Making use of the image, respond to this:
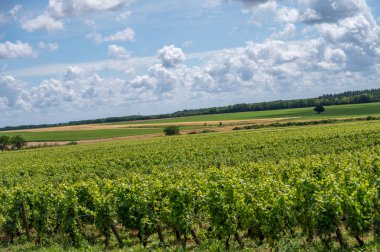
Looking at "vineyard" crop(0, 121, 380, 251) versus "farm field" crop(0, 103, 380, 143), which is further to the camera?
"farm field" crop(0, 103, 380, 143)

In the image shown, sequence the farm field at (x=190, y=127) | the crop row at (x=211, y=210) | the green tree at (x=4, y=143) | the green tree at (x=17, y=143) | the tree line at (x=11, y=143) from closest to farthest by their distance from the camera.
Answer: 1. the crop row at (x=211, y=210)
2. the green tree at (x=17, y=143)
3. the tree line at (x=11, y=143)
4. the green tree at (x=4, y=143)
5. the farm field at (x=190, y=127)

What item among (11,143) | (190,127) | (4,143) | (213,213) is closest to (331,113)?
(190,127)

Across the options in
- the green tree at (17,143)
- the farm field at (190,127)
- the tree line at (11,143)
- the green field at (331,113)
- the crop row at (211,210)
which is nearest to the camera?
the crop row at (211,210)

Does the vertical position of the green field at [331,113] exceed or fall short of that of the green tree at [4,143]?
it exceeds it

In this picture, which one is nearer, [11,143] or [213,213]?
[213,213]

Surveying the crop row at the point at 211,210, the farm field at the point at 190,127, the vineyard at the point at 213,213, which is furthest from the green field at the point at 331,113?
the crop row at the point at 211,210

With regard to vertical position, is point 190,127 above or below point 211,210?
below

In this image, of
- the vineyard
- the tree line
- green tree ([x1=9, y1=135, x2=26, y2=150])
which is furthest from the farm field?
the vineyard

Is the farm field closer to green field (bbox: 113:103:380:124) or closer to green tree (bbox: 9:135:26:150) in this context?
green field (bbox: 113:103:380:124)

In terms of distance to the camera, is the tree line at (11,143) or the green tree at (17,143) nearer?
the green tree at (17,143)

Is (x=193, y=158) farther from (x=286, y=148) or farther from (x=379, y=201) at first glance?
(x=379, y=201)

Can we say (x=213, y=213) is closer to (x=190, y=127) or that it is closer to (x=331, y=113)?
(x=190, y=127)

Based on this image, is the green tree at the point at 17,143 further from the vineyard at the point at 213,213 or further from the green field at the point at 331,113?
the vineyard at the point at 213,213

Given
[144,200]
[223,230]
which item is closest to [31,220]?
[144,200]
